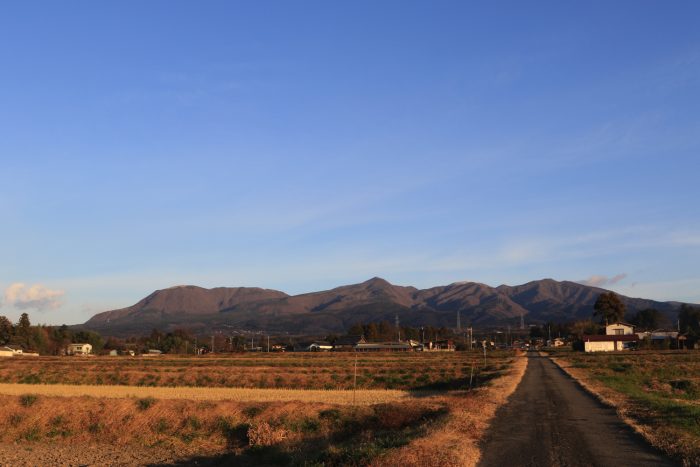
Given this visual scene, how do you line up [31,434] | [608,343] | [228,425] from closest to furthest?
1. [228,425]
2. [31,434]
3. [608,343]

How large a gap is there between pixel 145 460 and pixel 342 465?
36.1ft

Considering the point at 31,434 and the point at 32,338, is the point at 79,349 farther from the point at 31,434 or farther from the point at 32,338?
the point at 31,434

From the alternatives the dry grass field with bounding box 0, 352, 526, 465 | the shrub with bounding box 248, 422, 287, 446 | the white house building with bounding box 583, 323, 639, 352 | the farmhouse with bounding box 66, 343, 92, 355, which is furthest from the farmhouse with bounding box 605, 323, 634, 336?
the shrub with bounding box 248, 422, 287, 446

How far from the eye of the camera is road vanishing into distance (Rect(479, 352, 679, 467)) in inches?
578

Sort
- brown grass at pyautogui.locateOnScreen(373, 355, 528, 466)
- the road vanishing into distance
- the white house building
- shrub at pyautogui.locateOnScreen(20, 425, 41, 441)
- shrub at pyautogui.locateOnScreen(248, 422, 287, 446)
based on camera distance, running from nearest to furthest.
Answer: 1. brown grass at pyautogui.locateOnScreen(373, 355, 528, 466)
2. the road vanishing into distance
3. shrub at pyautogui.locateOnScreen(248, 422, 287, 446)
4. shrub at pyautogui.locateOnScreen(20, 425, 41, 441)
5. the white house building

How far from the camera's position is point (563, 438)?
17859 millimetres

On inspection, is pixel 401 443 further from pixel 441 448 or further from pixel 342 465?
pixel 342 465

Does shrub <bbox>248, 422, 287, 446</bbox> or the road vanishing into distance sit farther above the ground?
the road vanishing into distance

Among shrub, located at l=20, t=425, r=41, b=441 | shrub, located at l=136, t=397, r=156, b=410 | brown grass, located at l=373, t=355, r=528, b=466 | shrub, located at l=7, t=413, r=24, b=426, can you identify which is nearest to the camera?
brown grass, located at l=373, t=355, r=528, b=466

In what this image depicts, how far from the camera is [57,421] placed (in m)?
28.4

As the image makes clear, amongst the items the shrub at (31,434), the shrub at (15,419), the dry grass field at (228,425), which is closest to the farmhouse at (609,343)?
the dry grass field at (228,425)

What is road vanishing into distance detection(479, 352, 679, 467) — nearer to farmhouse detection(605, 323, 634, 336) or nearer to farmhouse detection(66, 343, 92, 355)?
farmhouse detection(605, 323, 634, 336)

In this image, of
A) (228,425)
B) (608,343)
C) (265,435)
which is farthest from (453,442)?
(608,343)

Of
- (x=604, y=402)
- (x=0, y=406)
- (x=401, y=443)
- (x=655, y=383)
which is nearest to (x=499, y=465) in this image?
(x=401, y=443)
